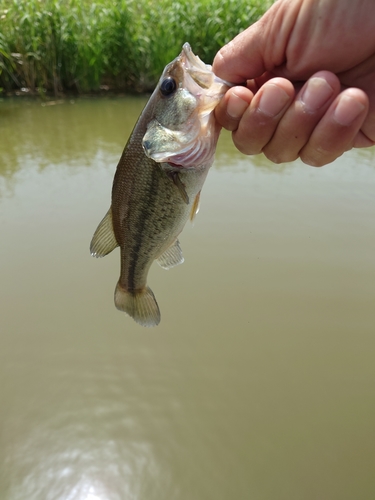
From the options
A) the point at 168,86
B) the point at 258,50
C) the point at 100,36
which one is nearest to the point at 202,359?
the point at 168,86

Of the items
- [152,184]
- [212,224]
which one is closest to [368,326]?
[212,224]

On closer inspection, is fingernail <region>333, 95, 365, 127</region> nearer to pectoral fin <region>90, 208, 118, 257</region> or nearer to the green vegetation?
pectoral fin <region>90, 208, 118, 257</region>

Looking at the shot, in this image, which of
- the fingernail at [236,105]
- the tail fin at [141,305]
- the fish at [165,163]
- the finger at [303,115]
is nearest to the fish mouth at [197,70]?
the fish at [165,163]

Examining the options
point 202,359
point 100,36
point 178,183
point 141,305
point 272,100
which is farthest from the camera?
point 100,36

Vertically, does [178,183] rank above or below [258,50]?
below

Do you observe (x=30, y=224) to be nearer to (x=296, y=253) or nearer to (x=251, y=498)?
(x=296, y=253)

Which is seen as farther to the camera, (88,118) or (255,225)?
(88,118)

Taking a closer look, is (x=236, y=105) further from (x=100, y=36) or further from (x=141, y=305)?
(x=100, y=36)
